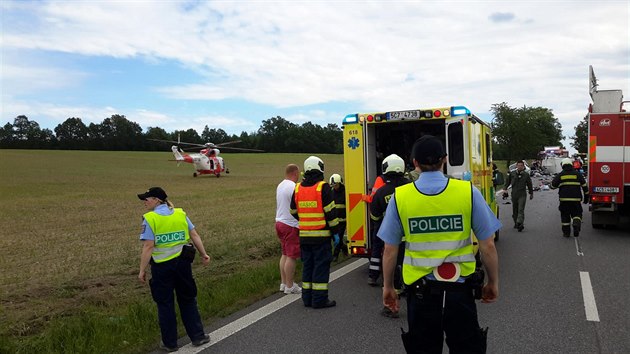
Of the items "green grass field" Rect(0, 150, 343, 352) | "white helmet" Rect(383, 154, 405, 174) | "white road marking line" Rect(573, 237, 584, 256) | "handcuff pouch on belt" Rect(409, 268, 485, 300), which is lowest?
"white road marking line" Rect(573, 237, 584, 256)

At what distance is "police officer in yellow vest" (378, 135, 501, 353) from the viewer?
331cm

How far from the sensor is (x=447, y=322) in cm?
332

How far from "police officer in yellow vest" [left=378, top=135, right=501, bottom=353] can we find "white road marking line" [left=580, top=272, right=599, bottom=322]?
10.9ft

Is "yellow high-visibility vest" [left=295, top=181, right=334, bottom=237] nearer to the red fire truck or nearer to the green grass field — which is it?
the green grass field

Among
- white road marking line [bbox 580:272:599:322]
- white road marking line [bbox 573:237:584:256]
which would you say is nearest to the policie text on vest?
white road marking line [bbox 580:272:599:322]

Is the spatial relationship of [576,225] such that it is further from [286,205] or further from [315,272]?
[315,272]

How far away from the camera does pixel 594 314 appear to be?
241 inches

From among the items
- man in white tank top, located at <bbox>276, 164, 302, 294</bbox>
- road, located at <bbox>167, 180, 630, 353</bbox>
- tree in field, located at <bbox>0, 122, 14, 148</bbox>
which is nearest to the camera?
road, located at <bbox>167, 180, 630, 353</bbox>

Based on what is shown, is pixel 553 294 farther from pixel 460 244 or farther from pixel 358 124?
pixel 460 244

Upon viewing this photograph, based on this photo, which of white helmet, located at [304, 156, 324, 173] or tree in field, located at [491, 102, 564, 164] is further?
tree in field, located at [491, 102, 564, 164]

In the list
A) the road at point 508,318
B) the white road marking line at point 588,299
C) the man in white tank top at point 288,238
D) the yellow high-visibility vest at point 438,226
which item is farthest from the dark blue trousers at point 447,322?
the man in white tank top at point 288,238

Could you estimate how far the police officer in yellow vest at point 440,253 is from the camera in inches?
130

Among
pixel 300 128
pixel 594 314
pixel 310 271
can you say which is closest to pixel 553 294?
pixel 594 314

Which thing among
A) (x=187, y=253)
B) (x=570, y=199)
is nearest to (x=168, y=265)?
(x=187, y=253)
